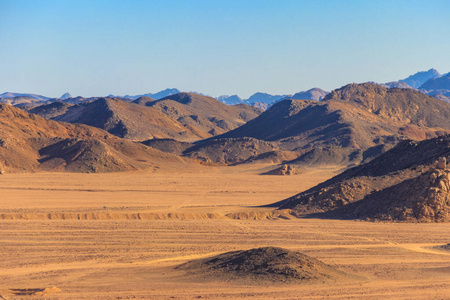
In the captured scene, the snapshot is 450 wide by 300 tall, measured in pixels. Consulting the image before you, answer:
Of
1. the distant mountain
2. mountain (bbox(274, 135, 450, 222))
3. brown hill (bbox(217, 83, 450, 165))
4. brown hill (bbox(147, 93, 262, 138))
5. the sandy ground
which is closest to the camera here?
the sandy ground

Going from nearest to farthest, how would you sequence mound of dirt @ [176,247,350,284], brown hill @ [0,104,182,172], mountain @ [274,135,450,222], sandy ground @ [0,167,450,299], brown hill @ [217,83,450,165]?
sandy ground @ [0,167,450,299] → mound of dirt @ [176,247,350,284] → mountain @ [274,135,450,222] → brown hill @ [0,104,182,172] → brown hill @ [217,83,450,165]

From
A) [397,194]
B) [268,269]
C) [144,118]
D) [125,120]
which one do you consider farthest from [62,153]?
[144,118]

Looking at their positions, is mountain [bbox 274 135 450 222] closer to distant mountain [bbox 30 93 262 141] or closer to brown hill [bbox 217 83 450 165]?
brown hill [bbox 217 83 450 165]

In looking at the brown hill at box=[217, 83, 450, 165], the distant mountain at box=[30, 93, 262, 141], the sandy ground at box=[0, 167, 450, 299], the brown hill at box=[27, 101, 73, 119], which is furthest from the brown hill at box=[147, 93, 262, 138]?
the sandy ground at box=[0, 167, 450, 299]

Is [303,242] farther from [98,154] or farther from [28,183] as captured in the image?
[98,154]

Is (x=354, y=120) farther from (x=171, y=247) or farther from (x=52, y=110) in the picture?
(x=171, y=247)

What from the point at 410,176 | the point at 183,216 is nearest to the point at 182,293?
the point at 183,216

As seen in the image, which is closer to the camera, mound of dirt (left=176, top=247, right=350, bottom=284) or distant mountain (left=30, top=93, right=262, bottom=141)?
mound of dirt (left=176, top=247, right=350, bottom=284)
